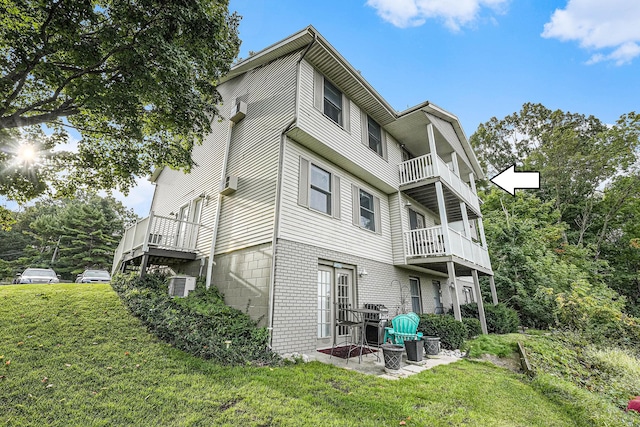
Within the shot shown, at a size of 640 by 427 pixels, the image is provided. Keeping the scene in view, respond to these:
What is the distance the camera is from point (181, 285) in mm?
7918

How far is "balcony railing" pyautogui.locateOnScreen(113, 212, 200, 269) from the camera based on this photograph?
8070 mm

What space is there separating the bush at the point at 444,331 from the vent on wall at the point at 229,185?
22.2 ft

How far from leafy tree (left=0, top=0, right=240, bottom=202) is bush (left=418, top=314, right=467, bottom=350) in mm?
8498

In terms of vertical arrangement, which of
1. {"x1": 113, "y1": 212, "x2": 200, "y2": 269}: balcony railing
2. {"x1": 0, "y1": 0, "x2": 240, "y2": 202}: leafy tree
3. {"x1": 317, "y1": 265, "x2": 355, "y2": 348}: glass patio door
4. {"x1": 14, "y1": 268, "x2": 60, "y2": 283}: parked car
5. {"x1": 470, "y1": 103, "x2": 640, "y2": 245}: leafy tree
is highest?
{"x1": 470, "y1": 103, "x2": 640, "y2": 245}: leafy tree

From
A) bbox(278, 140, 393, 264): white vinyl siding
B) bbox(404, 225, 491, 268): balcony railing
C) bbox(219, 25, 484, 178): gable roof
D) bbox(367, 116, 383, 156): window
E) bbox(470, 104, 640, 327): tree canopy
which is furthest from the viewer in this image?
bbox(470, 104, 640, 327): tree canopy

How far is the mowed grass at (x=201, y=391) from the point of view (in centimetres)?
323

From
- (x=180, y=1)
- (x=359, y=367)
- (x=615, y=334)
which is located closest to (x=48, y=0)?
(x=180, y=1)

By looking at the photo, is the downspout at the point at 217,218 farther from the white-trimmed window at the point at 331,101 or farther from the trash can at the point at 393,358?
the trash can at the point at 393,358

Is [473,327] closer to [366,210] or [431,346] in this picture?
[431,346]

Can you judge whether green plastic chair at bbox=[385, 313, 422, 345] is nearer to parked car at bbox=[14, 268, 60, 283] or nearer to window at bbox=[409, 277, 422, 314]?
window at bbox=[409, 277, 422, 314]

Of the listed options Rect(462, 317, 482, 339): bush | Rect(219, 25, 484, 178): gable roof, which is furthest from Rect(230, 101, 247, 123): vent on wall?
Rect(462, 317, 482, 339): bush

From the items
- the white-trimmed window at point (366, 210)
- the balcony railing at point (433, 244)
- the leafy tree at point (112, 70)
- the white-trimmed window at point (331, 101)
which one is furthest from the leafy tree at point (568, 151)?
the leafy tree at point (112, 70)

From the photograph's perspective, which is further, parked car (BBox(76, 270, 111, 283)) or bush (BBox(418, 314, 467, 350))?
parked car (BBox(76, 270, 111, 283))

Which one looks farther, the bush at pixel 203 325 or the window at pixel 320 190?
the window at pixel 320 190
